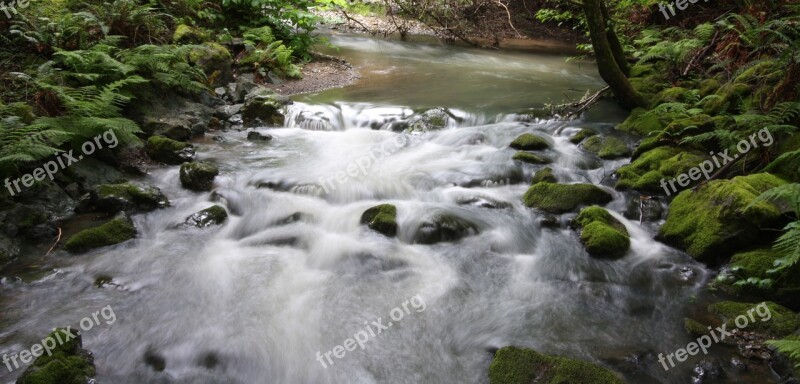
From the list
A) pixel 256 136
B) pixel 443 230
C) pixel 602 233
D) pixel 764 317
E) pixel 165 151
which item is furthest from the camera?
pixel 256 136

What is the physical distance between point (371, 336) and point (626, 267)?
120 inches

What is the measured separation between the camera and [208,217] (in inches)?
241

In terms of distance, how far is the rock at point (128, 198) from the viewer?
5.88m

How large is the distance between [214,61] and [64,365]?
8.83 meters

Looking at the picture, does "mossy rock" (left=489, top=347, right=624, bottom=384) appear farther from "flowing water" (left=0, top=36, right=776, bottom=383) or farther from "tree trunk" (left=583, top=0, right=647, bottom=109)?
"tree trunk" (left=583, top=0, right=647, bottom=109)

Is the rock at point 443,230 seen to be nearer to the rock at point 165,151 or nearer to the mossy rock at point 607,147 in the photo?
the mossy rock at point 607,147

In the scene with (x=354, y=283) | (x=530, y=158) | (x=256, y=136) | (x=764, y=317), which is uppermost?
(x=530, y=158)

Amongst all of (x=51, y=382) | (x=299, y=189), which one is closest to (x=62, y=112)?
(x=299, y=189)

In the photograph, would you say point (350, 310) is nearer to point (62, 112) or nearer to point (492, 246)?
point (492, 246)

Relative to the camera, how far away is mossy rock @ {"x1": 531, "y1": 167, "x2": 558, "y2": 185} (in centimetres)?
721

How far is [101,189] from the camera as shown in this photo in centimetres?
593

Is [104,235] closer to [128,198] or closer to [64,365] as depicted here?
[128,198]

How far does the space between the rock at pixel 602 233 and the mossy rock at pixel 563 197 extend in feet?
1.30

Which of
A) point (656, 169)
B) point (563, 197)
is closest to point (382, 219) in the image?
point (563, 197)
